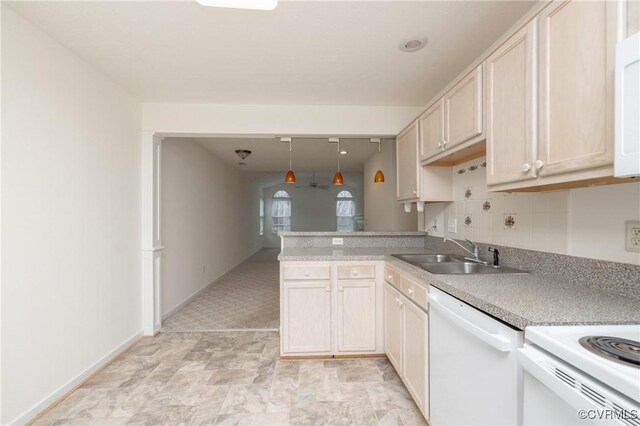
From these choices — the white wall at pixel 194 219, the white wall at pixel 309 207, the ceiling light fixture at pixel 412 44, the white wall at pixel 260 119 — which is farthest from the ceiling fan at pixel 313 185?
the ceiling light fixture at pixel 412 44

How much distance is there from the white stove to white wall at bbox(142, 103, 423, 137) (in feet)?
8.33

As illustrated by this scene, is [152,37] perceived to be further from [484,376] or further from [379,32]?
[484,376]

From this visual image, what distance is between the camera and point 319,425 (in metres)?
1.67

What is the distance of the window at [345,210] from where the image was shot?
11.3m

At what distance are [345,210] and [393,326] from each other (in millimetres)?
9282

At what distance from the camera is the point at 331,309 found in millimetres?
2387

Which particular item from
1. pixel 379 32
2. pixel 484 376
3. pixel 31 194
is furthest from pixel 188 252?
pixel 484 376

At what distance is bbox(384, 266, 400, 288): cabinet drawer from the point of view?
2.07 meters

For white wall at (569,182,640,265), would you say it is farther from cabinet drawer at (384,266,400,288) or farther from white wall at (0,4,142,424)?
white wall at (0,4,142,424)

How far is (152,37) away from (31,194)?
49.5 inches

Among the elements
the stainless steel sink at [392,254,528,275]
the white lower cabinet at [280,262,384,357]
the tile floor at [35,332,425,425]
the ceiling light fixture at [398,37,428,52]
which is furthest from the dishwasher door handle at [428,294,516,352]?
the ceiling light fixture at [398,37,428,52]

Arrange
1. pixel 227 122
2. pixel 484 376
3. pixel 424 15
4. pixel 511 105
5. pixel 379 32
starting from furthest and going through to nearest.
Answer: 1. pixel 227 122
2. pixel 379 32
3. pixel 424 15
4. pixel 511 105
5. pixel 484 376

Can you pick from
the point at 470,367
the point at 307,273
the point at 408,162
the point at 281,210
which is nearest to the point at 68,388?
the point at 307,273

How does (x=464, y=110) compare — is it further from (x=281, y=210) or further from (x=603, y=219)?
(x=281, y=210)
